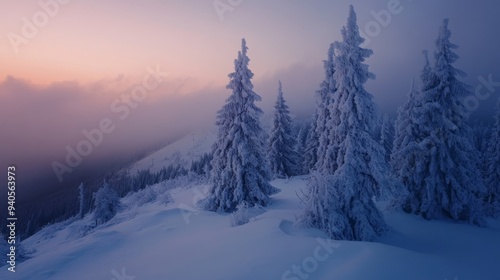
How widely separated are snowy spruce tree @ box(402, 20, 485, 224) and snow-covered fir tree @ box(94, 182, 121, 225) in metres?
33.0

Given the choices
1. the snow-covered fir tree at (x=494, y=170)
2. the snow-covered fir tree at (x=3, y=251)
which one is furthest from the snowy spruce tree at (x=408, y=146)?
the snow-covered fir tree at (x=3, y=251)

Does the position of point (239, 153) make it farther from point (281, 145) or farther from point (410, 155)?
point (281, 145)

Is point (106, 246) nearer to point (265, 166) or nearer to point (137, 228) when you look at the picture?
point (137, 228)

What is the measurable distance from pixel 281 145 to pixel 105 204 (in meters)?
24.0

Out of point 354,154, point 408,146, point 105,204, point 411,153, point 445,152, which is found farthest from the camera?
point 105,204

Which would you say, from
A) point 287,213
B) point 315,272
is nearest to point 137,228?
point 287,213

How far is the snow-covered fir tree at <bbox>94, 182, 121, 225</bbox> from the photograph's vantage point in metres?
33.0

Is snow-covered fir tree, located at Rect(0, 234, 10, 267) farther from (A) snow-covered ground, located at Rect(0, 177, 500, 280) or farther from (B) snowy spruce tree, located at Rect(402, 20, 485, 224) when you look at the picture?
(B) snowy spruce tree, located at Rect(402, 20, 485, 224)

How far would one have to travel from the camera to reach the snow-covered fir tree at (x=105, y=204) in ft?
108

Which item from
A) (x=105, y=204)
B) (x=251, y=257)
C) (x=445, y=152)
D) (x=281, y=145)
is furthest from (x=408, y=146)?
(x=105, y=204)

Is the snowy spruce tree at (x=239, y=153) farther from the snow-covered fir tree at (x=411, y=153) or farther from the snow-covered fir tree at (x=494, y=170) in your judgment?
the snow-covered fir tree at (x=494, y=170)

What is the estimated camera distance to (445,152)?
707 inches

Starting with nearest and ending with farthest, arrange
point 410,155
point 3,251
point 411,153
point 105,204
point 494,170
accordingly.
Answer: point 3,251, point 411,153, point 410,155, point 494,170, point 105,204

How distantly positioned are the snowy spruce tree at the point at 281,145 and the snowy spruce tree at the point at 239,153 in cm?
1564
